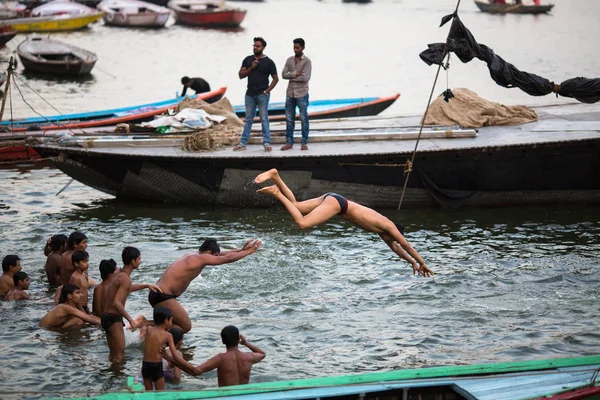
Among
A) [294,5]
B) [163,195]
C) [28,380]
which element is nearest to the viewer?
[28,380]

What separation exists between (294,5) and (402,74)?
118 feet

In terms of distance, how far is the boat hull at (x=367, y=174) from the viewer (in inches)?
653

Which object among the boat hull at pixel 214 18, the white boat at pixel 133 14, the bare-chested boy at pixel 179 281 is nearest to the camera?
the bare-chested boy at pixel 179 281

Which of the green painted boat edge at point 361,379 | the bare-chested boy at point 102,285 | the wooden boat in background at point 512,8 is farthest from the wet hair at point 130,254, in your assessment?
the wooden boat in background at point 512,8

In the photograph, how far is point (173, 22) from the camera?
61.0 metres

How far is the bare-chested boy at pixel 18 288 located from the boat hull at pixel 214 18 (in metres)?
45.7

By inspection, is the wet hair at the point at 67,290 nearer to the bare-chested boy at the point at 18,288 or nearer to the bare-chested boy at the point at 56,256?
the bare-chested boy at the point at 18,288

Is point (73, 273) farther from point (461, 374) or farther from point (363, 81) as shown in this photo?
point (363, 81)

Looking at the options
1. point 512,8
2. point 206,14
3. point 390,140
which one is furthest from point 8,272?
point 512,8

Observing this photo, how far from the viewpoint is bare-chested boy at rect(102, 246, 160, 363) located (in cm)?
1036

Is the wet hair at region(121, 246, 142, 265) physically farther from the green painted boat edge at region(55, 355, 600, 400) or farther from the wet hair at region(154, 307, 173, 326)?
the green painted boat edge at region(55, 355, 600, 400)

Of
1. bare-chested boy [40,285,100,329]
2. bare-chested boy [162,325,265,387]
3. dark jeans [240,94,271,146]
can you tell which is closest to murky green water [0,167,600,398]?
bare-chested boy [40,285,100,329]

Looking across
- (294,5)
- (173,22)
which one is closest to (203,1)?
(173,22)

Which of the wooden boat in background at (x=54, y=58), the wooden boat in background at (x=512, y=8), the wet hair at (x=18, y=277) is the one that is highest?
the wooden boat in background at (x=512, y=8)
